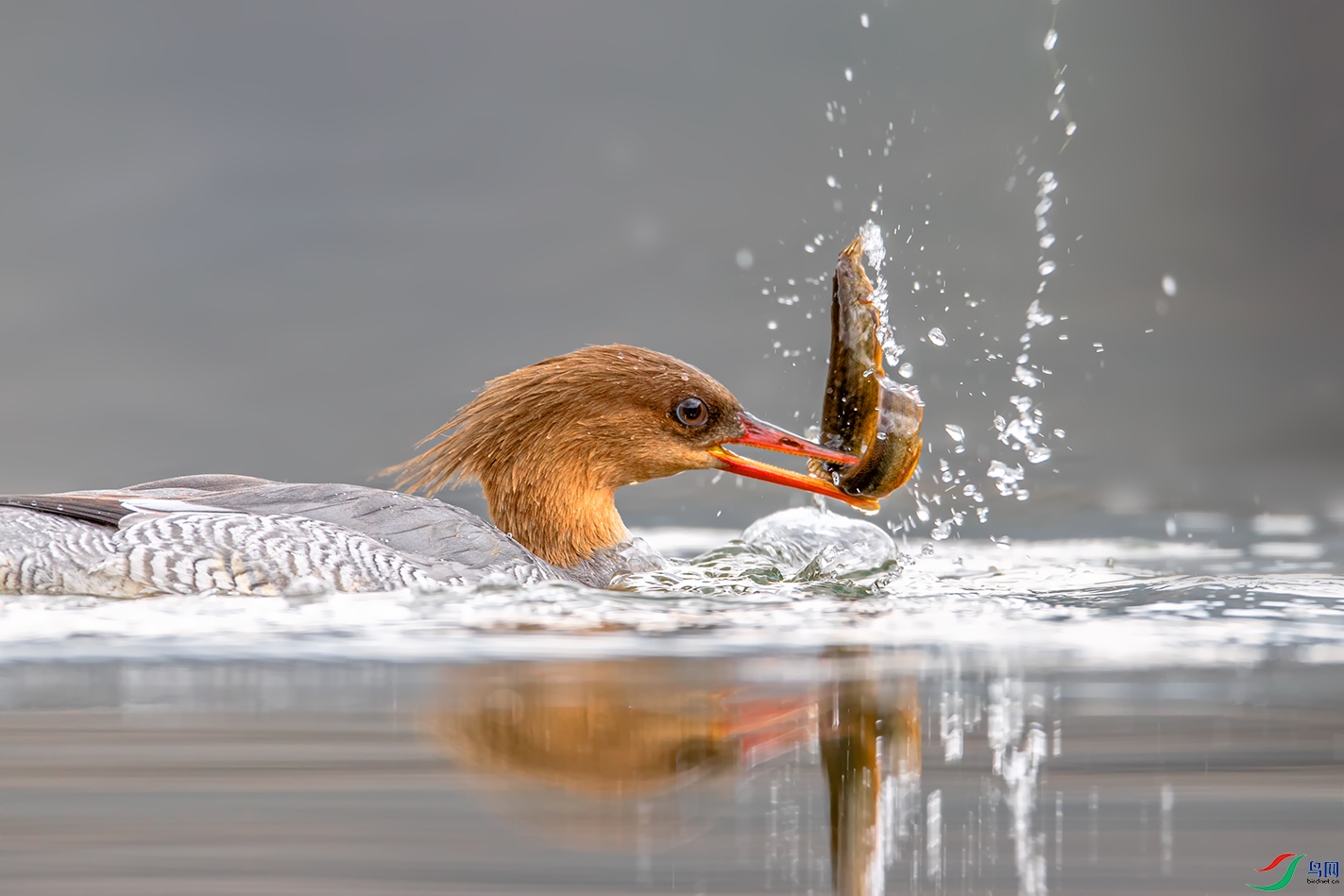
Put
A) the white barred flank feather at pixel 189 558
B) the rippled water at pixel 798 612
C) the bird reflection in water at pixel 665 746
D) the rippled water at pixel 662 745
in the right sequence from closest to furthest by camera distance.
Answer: the rippled water at pixel 662 745
the bird reflection in water at pixel 665 746
the rippled water at pixel 798 612
the white barred flank feather at pixel 189 558

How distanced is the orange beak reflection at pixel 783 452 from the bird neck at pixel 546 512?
0.58m

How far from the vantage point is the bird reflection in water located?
1.83 meters

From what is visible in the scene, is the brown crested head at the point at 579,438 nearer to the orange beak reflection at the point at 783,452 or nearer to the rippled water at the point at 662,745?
the orange beak reflection at the point at 783,452

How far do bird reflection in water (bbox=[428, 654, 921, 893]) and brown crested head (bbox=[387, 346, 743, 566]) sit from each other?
200cm

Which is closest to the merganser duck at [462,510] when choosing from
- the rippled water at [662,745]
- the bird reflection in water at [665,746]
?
the rippled water at [662,745]

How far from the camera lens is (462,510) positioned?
4965 mm

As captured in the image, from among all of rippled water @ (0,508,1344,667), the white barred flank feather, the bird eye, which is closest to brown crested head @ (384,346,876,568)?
the bird eye

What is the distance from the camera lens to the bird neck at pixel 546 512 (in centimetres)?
513

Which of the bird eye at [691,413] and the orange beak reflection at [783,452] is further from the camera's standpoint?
the bird eye at [691,413]

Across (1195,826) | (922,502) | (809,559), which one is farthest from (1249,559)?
(1195,826)

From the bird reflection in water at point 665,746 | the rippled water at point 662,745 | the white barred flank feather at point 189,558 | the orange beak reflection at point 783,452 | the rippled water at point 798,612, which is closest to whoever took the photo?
the rippled water at point 662,745

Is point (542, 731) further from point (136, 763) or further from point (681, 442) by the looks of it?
point (681, 442)

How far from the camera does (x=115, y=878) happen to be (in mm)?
1623

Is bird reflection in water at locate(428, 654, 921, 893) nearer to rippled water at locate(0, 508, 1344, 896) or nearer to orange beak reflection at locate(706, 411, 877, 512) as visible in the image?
rippled water at locate(0, 508, 1344, 896)
